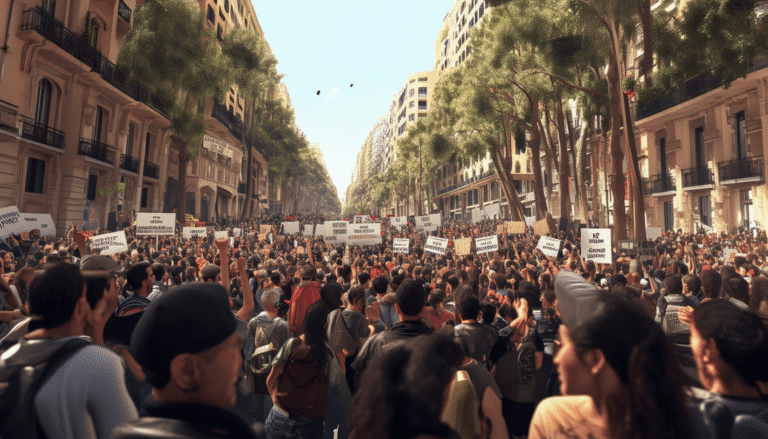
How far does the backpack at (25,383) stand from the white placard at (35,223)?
11.7 metres

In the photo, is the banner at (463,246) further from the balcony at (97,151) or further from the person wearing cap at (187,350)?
the balcony at (97,151)

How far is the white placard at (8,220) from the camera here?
10.4 m

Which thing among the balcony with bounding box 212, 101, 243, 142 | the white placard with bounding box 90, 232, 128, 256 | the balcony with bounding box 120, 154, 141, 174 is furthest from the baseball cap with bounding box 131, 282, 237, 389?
the balcony with bounding box 212, 101, 243, 142

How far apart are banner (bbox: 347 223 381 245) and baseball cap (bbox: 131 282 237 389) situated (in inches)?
582

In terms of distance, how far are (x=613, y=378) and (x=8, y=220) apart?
13221 millimetres

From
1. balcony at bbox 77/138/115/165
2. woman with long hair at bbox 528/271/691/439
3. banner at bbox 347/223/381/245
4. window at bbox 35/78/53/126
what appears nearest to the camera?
woman with long hair at bbox 528/271/691/439

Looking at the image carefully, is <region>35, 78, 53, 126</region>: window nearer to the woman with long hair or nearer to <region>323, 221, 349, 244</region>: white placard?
<region>323, 221, 349, 244</region>: white placard

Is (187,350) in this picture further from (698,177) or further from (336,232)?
(698,177)

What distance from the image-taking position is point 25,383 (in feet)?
5.41

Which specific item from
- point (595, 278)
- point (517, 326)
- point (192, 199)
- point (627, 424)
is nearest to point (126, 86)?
point (192, 199)

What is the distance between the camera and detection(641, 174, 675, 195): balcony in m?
27.0

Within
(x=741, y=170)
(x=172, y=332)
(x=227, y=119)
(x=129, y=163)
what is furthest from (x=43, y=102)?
(x=741, y=170)

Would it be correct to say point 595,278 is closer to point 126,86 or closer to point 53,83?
point 53,83

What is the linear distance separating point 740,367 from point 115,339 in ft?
12.3
